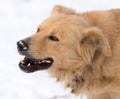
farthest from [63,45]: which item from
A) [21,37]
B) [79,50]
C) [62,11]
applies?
[21,37]

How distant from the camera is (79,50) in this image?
4.67 m

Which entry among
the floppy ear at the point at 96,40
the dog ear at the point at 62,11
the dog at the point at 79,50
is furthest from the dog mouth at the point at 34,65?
the dog ear at the point at 62,11

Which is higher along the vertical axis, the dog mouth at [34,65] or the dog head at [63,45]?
the dog head at [63,45]

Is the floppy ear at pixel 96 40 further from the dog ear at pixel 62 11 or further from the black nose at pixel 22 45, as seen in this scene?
the black nose at pixel 22 45

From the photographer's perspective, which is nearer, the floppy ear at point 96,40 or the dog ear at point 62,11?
the floppy ear at point 96,40

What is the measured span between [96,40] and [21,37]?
269cm

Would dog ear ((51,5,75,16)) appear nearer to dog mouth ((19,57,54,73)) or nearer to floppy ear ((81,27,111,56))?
floppy ear ((81,27,111,56))

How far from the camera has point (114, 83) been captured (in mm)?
4980

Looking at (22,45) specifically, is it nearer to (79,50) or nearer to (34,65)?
(34,65)

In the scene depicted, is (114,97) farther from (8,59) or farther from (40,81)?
(8,59)

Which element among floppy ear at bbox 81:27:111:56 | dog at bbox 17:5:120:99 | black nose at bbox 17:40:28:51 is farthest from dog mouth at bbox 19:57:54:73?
floppy ear at bbox 81:27:111:56

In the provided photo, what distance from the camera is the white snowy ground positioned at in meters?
5.88

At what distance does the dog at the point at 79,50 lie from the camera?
15.0 ft

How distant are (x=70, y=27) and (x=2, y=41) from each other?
2709 mm
